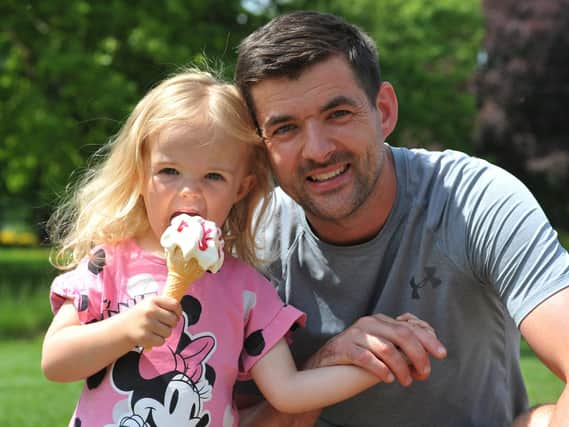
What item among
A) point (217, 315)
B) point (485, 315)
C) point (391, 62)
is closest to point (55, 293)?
point (217, 315)

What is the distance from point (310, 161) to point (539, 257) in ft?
3.23

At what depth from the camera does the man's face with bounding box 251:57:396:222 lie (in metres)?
3.46

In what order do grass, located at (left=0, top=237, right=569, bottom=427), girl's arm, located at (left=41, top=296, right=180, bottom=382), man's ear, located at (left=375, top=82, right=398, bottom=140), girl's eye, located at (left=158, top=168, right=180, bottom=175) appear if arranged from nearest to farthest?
girl's arm, located at (left=41, top=296, right=180, bottom=382)
girl's eye, located at (left=158, top=168, right=180, bottom=175)
man's ear, located at (left=375, top=82, right=398, bottom=140)
grass, located at (left=0, top=237, right=569, bottom=427)

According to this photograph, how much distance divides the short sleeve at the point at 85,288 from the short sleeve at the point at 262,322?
1.81ft

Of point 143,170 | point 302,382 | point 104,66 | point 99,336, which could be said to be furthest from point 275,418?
point 104,66

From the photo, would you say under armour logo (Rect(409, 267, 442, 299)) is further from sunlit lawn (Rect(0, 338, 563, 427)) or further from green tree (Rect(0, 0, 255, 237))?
green tree (Rect(0, 0, 255, 237))

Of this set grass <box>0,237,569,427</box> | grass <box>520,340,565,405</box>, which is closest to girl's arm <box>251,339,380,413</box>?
grass <box>0,237,569,427</box>

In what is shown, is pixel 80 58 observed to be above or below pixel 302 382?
below

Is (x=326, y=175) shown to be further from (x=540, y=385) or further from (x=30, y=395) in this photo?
(x=540, y=385)

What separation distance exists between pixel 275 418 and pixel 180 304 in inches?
31.3

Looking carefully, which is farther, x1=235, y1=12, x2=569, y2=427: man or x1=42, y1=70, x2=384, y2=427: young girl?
x1=235, y1=12, x2=569, y2=427: man

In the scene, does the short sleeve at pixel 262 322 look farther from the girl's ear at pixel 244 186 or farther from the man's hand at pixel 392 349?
the girl's ear at pixel 244 186

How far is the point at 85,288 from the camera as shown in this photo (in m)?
3.09

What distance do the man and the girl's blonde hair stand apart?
154 millimetres
